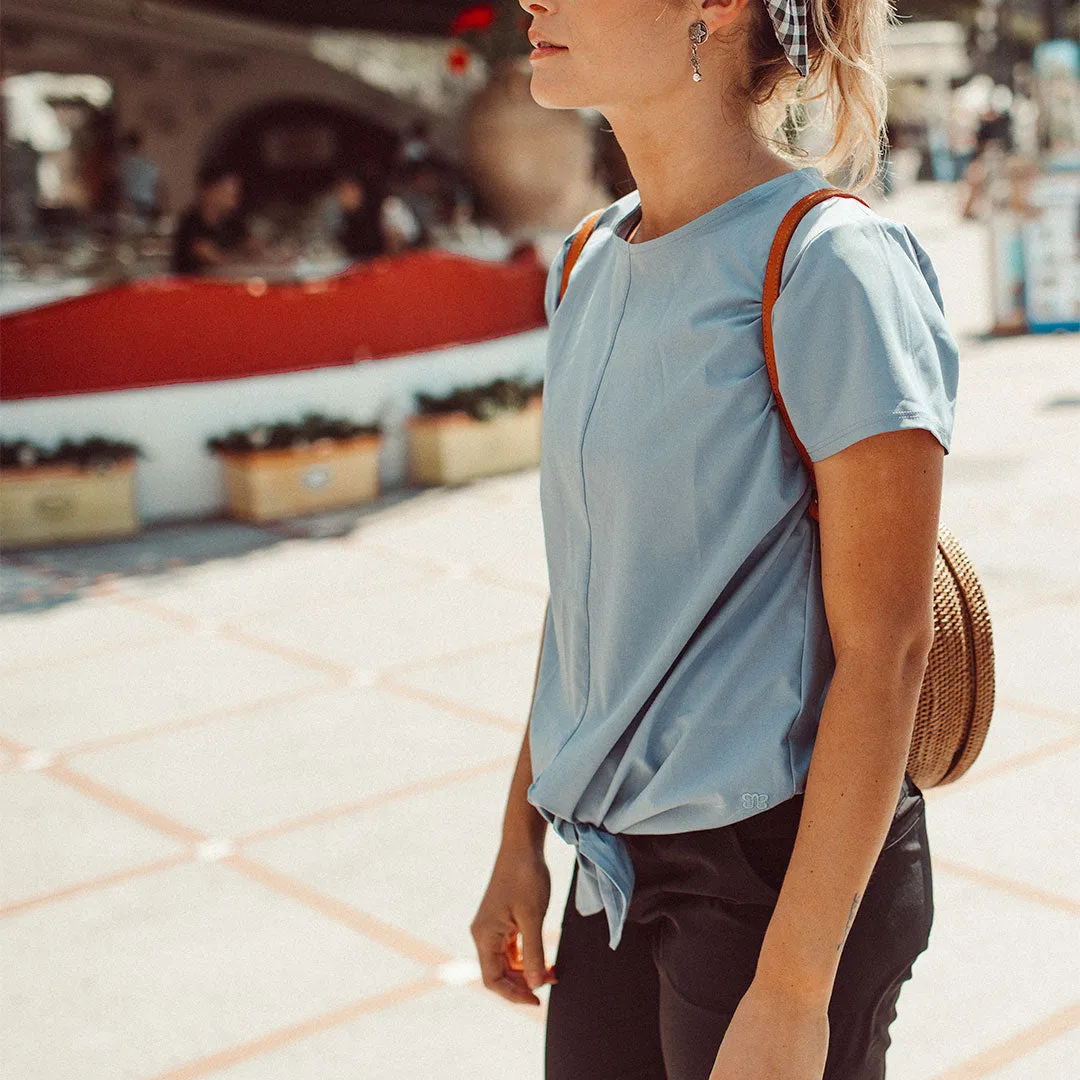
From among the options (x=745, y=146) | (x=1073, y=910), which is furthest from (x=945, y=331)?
(x=1073, y=910)

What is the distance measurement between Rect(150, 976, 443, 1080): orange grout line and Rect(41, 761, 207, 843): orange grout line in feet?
3.41

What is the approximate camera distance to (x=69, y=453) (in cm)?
790

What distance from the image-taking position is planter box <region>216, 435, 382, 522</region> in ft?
27.1

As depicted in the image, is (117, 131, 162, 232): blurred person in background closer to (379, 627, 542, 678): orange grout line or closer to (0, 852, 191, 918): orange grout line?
(379, 627, 542, 678): orange grout line

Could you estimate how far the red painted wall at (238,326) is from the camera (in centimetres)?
820

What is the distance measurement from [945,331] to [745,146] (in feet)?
0.95

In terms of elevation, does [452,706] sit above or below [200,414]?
below

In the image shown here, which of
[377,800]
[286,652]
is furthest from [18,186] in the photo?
[377,800]

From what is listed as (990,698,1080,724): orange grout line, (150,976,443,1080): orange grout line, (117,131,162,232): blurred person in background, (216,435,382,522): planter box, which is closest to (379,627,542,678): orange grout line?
(990,698,1080,724): orange grout line

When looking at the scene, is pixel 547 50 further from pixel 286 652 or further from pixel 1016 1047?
pixel 286 652

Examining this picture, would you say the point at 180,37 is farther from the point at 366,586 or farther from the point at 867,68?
the point at 867,68

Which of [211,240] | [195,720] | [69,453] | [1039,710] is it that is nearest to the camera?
[1039,710]

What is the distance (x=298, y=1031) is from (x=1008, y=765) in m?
2.20

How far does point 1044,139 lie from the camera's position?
17.9 m
